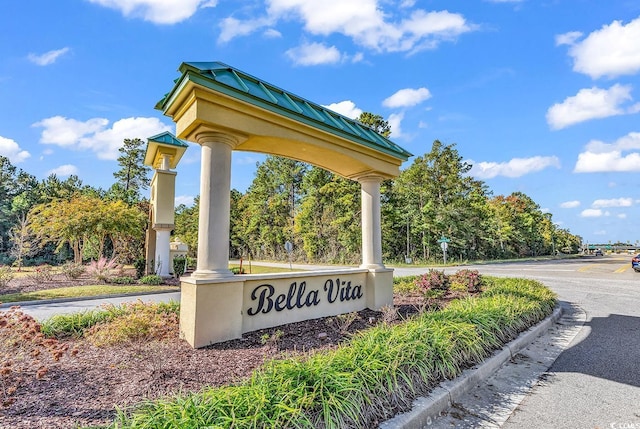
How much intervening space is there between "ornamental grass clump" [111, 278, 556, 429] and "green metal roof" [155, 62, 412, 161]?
3.63 meters

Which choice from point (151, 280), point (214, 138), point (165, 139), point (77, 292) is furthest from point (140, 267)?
point (214, 138)

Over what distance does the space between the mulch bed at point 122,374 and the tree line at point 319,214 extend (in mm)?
13789

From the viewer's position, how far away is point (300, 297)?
5684mm

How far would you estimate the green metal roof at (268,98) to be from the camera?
4.46m

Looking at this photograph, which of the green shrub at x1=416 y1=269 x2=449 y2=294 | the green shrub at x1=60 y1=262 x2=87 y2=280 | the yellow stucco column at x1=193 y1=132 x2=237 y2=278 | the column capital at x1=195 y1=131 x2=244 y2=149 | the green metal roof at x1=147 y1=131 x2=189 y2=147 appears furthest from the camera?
the green metal roof at x1=147 y1=131 x2=189 y2=147

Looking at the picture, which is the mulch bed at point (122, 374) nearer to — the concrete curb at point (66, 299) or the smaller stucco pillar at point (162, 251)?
the concrete curb at point (66, 299)

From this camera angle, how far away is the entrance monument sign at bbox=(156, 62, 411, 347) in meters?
4.48

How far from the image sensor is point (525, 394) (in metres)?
3.50

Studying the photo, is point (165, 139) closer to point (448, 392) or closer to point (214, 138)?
point (214, 138)

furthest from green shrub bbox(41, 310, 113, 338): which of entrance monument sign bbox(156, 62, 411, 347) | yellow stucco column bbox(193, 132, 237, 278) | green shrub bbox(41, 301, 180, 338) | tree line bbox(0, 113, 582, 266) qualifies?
tree line bbox(0, 113, 582, 266)

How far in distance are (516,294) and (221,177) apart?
22.1ft

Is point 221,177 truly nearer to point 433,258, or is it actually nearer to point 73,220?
point 73,220

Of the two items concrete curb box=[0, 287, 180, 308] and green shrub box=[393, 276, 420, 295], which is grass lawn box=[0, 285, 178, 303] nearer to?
concrete curb box=[0, 287, 180, 308]

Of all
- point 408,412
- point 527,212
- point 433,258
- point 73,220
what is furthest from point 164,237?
point 527,212
